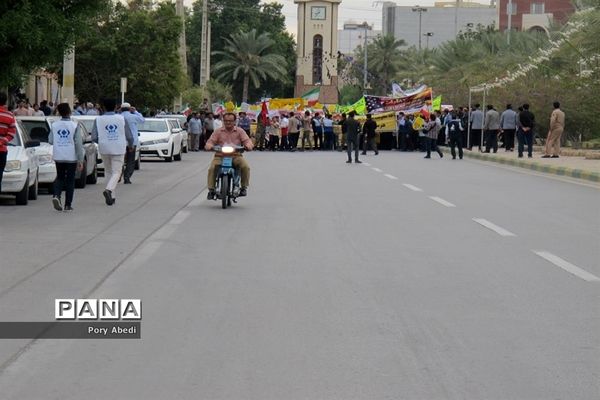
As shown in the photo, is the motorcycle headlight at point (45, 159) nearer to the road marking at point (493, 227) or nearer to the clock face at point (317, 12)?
Answer: the road marking at point (493, 227)

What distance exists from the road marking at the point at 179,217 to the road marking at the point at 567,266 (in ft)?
17.0

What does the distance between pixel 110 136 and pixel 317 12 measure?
13398cm

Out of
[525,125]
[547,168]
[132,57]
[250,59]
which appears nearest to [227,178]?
[547,168]

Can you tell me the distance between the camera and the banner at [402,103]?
5338cm

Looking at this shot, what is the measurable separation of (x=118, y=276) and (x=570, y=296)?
3891 mm

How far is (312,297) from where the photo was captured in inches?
396

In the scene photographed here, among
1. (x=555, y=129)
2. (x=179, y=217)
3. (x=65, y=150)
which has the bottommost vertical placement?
(x=179, y=217)

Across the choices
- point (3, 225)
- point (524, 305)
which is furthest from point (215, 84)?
point (524, 305)

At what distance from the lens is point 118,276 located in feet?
36.5

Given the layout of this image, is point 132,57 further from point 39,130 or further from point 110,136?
point 110,136

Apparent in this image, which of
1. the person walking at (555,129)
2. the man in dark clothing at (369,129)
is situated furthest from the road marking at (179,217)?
the man in dark clothing at (369,129)

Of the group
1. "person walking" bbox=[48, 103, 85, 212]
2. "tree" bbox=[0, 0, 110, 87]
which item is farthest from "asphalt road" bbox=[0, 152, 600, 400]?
"tree" bbox=[0, 0, 110, 87]

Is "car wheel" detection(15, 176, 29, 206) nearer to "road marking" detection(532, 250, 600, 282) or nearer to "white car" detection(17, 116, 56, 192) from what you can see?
"white car" detection(17, 116, 56, 192)

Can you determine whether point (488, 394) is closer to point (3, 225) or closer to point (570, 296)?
point (570, 296)
